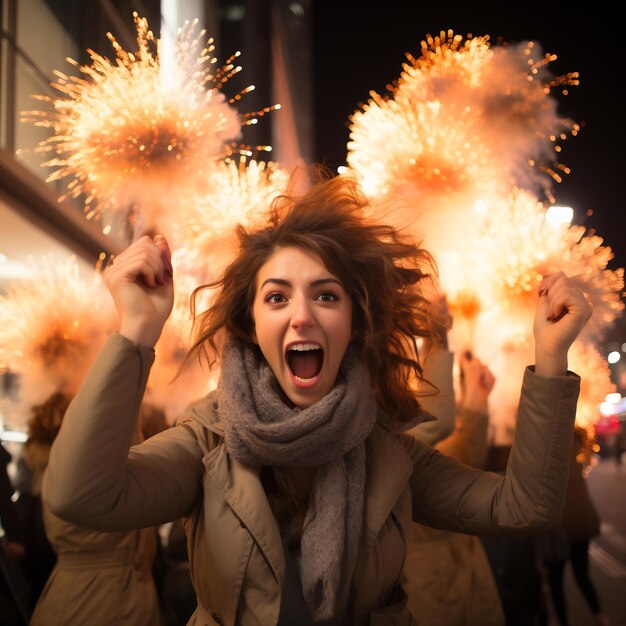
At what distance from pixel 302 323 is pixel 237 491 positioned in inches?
17.1

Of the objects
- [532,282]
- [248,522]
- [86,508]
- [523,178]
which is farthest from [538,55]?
[86,508]

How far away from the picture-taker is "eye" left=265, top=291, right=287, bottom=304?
5.54ft

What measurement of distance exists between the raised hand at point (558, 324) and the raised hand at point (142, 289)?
0.93 metres

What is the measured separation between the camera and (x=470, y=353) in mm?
3262

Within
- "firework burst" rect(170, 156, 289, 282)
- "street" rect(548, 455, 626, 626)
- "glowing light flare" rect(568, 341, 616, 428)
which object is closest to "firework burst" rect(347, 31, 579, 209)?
"firework burst" rect(170, 156, 289, 282)

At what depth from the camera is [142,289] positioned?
54.2 inches

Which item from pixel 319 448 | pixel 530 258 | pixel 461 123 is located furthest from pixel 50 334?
pixel 530 258

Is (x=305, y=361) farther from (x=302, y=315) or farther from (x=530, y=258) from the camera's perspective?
(x=530, y=258)

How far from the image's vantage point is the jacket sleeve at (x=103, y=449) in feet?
4.00

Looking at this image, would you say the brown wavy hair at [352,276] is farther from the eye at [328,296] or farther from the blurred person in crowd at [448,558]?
the blurred person in crowd at [448,558]

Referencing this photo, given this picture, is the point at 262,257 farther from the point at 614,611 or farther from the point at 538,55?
the point at 614,611

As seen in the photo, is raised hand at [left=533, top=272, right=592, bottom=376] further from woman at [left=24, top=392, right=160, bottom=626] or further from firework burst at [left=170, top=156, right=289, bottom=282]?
firework burst at [left=170, top=156, right=289, bottom=282]

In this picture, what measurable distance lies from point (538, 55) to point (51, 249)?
4.01 m

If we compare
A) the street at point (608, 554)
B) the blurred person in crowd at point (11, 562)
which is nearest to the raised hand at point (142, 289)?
the blurred person in crowd at point (11, 562)
